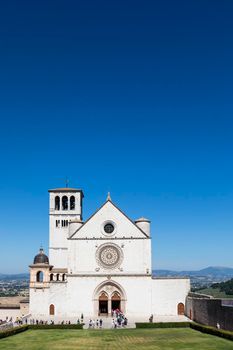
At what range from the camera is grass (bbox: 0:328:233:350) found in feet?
109

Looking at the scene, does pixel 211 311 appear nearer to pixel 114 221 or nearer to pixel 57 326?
pixel 57 326

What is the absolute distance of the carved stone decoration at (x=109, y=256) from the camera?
57.3 metres

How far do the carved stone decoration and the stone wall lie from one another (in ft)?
32.1

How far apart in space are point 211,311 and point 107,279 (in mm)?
16691

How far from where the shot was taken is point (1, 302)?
61812 mm

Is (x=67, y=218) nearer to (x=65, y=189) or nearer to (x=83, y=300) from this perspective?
(x=65, y=189)

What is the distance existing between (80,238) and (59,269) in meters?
5.62

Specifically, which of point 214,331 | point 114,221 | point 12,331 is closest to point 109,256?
point 114,221

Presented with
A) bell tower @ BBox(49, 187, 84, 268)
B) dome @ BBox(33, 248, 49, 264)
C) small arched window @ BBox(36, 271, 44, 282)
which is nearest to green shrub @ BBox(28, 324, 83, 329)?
small arched window @ BBox(36, 271, 44, 282)

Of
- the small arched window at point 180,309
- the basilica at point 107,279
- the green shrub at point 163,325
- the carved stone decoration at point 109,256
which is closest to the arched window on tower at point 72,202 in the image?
the basilica at point 107,279

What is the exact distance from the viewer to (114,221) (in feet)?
191

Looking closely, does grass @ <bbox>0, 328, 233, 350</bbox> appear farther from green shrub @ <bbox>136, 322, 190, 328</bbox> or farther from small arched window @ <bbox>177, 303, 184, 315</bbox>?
small arched window @ <bbox>177, 303, 184, 315</bbox>

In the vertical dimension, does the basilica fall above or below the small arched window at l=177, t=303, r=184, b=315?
above

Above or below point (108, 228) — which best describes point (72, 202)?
above
